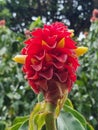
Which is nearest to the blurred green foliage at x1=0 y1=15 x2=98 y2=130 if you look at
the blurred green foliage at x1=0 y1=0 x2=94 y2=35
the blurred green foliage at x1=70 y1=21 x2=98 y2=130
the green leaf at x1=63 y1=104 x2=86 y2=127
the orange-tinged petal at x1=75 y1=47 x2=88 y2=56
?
the blurred green foliage at x1=70 y1=21 x2=98 y2=130

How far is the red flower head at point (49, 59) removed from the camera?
41.9 inches

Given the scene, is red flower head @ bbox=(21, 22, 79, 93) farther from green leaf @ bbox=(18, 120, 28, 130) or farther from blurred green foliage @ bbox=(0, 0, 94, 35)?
blurred green foliage @ bbox=(0, 0, 94, 35)

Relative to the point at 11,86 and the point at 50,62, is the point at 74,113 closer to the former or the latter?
the point at 50,62

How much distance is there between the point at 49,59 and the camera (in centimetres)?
107

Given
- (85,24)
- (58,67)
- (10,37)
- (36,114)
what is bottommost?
(85,24)

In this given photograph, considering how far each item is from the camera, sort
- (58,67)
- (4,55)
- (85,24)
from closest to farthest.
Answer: (58,67) → (4,55) → (85,24)

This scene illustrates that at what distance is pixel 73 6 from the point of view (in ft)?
44.0

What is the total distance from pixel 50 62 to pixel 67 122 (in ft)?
0.74

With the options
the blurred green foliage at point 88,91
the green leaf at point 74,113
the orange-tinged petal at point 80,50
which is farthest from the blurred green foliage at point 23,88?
the orange-tinged petal at point 80,50

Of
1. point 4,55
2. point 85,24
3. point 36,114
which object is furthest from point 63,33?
point 85,24

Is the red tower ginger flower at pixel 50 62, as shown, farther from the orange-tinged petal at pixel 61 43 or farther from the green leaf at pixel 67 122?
the green leaf at pixel 67 122

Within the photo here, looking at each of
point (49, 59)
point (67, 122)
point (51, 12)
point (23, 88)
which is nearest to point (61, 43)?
point (49, 59)

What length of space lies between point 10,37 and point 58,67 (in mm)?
3056

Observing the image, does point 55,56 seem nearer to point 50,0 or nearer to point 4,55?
point 4,55
